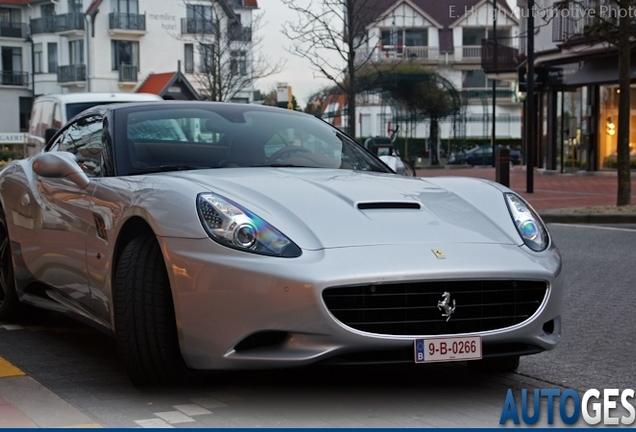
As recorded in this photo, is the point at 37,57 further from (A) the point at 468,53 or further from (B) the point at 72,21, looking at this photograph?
(A) the point at 468,53

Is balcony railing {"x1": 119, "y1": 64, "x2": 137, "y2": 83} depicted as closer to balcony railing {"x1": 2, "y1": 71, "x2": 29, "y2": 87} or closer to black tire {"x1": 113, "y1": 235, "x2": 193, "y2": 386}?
balcony railing {"x1": 2, "y1": 71, "x2": 29, "y2": 87}

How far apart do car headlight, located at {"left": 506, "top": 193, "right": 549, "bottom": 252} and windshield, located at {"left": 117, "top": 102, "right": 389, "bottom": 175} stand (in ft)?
3.49

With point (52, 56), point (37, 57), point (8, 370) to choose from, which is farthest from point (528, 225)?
point (37, 57)

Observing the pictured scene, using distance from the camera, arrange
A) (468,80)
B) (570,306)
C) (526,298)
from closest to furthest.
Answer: (526,298) < (570,306) < (468,80)

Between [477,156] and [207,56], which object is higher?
[207,56]

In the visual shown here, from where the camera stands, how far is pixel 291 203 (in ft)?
16.5

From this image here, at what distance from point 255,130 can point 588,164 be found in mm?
28867

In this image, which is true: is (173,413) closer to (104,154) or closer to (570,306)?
(104,154)

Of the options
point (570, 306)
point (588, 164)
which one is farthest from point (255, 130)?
point (588, 164)

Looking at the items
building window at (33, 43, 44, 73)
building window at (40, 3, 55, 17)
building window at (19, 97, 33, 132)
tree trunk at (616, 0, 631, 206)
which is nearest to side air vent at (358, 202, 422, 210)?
tree trunk at (616, 0, 631, 206)

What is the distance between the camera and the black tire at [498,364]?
555 centimetres

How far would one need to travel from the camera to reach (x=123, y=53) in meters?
73.0

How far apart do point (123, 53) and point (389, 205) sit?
69.8 meters

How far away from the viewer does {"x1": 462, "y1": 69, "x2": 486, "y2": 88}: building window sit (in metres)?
82.1
